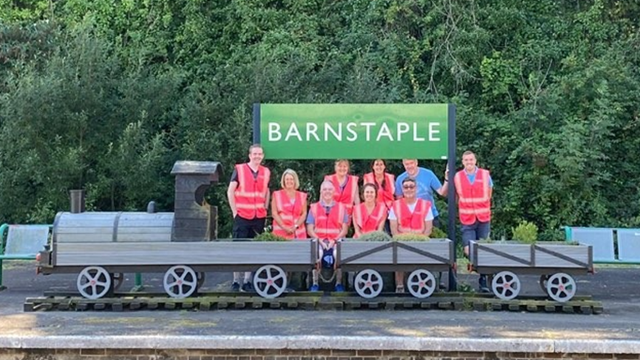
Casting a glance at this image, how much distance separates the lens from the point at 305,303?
28.0ft

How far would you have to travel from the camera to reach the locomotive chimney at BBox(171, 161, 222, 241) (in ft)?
28.6

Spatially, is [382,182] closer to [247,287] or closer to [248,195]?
[248,195]

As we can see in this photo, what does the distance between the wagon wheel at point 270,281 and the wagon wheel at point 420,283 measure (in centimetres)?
153

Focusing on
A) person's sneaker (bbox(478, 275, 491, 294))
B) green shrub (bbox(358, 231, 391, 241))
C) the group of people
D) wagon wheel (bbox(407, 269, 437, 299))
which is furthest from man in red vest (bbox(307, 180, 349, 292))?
person's sneaker (bbox(478, 275, 491, 294))

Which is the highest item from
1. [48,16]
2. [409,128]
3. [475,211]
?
[48,16]

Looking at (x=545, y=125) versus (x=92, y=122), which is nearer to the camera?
(x=92, y=122)

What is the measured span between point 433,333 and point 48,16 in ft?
47.9

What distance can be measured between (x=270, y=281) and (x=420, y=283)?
1.82m

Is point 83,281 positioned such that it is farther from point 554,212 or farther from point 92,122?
point 554,212

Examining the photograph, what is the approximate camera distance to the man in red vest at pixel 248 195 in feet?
30.6

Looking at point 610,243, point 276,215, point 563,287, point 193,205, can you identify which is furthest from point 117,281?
point 610,243

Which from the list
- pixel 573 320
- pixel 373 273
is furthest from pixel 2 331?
pixel 573 320

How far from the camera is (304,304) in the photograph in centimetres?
855

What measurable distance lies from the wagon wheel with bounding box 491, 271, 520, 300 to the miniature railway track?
0.43 ft
